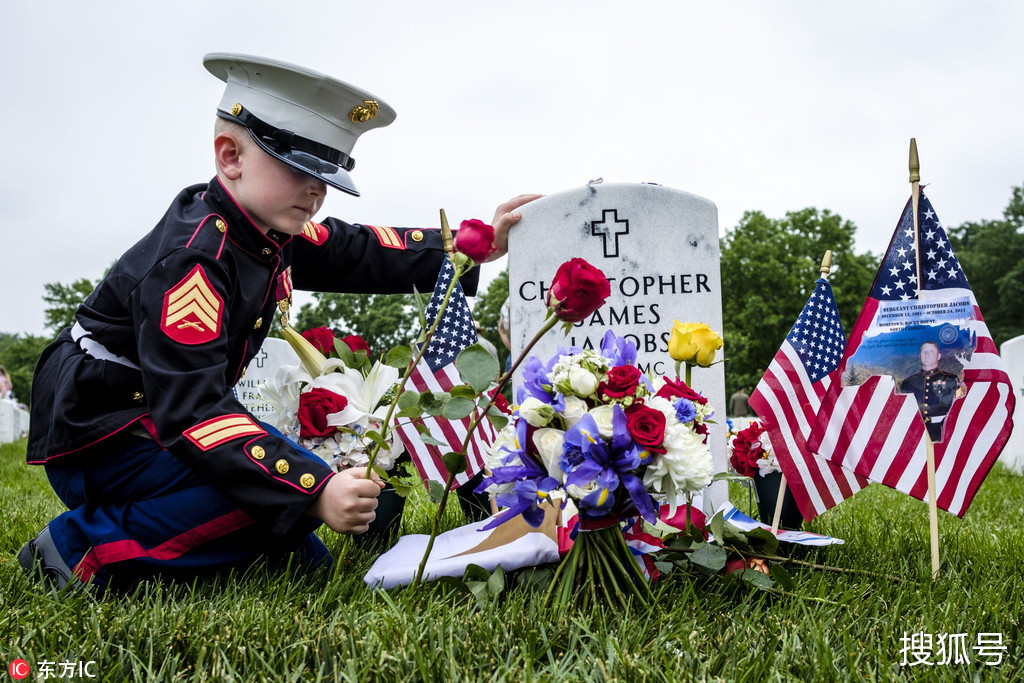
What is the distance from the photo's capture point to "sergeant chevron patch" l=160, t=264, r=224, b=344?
7.06 ft

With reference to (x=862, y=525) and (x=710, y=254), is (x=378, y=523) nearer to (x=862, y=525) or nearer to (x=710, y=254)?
(x=710, y=254)

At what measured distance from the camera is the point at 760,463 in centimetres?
392

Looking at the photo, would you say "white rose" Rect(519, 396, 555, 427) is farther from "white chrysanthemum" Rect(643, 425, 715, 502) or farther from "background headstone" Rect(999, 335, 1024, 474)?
"background headstone" Rect(999, 335, 1024, 474)

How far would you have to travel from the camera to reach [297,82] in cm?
230

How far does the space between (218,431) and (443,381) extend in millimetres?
1993

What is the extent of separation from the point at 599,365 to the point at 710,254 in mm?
1398

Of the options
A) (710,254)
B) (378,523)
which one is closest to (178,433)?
(378,523)

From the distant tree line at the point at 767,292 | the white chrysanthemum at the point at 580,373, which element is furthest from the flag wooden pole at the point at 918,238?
the distant tree line at the point at 767,292

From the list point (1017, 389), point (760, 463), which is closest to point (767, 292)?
point (1017, 389)

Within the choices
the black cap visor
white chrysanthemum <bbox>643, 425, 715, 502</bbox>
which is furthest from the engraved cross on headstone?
white chrysanthemum <bbox>643, 425, 715, 502</bbox>

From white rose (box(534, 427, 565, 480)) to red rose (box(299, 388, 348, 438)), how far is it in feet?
4.16

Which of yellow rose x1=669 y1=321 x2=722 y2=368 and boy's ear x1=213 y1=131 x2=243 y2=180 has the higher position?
boy's ear x1=213 y1=131 x2=243 y2=180

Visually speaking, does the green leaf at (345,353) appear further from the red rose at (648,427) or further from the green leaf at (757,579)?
the green leaf at (757,579)

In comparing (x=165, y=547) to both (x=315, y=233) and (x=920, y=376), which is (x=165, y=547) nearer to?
(x=315, y=233)
